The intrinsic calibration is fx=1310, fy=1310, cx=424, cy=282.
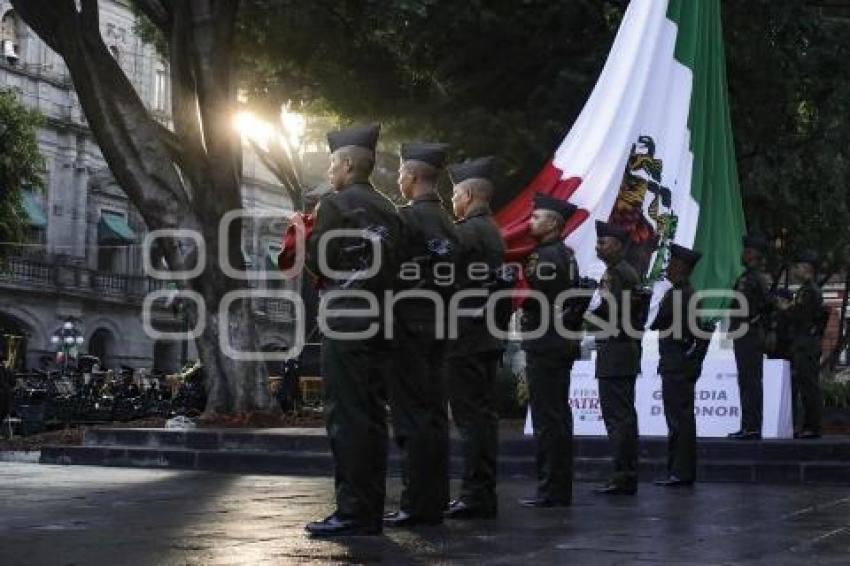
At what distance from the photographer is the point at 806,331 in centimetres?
1398

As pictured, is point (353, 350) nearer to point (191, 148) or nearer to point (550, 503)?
point (550, 503)

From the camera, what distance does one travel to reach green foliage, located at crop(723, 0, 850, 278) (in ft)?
60.5

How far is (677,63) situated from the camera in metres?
16.1

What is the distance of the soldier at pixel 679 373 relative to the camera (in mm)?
10766

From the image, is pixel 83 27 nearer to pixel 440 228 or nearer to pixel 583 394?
pixel 583 394

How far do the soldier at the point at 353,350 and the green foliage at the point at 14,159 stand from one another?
27298 millimetres

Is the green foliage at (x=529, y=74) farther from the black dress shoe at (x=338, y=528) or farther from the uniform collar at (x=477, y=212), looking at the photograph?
the black dress shoe at (x=338, y=528)

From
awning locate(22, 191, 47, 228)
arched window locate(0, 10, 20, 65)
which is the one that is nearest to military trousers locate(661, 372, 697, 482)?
awning locate(22, 191, 47, 228)

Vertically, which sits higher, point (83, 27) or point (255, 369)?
point (83, 27)

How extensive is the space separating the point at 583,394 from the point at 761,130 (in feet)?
25.8

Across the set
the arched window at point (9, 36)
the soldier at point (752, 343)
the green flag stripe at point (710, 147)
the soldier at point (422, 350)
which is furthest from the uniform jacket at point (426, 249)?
the arched window at point (9, 36)

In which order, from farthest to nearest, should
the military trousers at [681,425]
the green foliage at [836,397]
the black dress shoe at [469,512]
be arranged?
the green foliage at [836,397] < the military trousers at [681,425] < the black dress shoe at [469,512]

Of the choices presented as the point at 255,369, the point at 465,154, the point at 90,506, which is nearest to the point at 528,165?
the point at 465,154

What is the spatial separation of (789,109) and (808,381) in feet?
25.5
